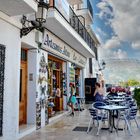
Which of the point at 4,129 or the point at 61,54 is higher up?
the point at 61,54

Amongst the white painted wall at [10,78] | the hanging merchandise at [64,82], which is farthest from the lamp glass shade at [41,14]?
the hanging merchandise at [64,82]

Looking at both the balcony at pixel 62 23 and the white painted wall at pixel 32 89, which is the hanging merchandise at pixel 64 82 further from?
the white painted wall at pixel 32 89

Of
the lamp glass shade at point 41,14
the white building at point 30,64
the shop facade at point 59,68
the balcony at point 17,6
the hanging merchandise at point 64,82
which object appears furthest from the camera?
the hanging merchandise at point 64,82

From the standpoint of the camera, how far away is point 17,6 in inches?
242

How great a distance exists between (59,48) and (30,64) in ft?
9.43

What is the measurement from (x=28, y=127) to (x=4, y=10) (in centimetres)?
398

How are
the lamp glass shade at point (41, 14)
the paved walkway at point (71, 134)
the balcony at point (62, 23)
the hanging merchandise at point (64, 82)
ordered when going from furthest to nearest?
the hanging merchandise at point (64, 82) → the balcony at point (62, 23) → the paved walkway at point (71, 134) → the lamp glass shade at point (41, 14)

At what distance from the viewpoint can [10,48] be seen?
6.86 meters

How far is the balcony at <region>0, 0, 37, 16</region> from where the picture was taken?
5.92m

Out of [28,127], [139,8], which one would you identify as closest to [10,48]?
[28,127]

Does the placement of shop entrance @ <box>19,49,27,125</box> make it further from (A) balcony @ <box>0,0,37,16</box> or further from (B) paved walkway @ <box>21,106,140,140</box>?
(A) balcony @ <box>0,0,37,16</box>

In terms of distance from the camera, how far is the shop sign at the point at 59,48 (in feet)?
31.9

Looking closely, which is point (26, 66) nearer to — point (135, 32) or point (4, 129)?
point (4, 129)

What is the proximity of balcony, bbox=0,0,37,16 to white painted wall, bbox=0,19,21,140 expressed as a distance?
14.2 inches
